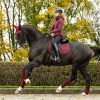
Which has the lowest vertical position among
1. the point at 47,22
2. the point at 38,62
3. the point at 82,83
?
the point at 82,83

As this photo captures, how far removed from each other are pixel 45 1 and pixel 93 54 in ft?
51.8

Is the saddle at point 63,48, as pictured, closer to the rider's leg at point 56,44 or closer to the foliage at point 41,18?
the rider's leg at point 56,44

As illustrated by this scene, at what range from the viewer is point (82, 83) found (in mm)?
22062

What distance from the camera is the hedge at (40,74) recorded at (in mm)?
21406

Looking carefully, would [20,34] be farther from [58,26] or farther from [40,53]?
[58,26]

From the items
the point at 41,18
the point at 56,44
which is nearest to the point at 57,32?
the point at 56,44

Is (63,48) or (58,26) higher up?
(58,26)

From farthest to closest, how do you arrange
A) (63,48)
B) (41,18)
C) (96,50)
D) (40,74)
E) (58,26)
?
(41,18), (40,74), (96,50), (63,48), (58,26)

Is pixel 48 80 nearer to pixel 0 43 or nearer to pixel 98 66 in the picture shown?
pixel 98 66

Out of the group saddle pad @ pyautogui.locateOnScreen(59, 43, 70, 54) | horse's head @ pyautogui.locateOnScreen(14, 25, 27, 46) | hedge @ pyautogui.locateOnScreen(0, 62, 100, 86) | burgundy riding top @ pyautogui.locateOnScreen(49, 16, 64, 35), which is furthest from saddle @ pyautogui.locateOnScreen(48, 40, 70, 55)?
hedge @ pyautogui.locateOnScreen(0, 62, 100, 86)

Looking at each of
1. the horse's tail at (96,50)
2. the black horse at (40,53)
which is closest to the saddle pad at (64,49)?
the black horse at (40,53)

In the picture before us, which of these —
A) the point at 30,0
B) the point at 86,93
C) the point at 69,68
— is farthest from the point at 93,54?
the point at 30,0

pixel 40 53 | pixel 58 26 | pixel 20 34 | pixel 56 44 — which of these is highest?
pixel 58 26

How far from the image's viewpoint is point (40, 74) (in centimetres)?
2158
